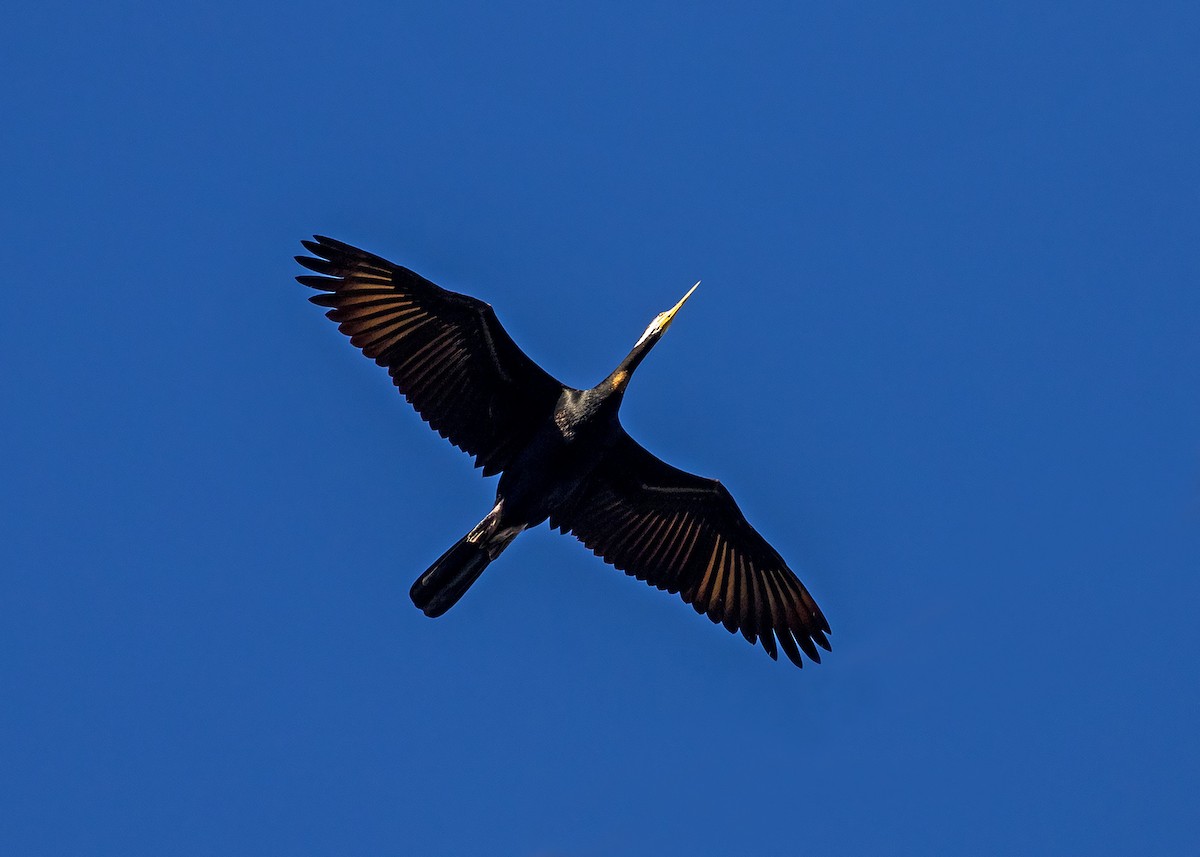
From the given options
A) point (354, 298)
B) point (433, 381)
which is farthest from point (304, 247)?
point (433, 381)

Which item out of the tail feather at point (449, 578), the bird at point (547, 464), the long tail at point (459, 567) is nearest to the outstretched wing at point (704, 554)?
the bird at point (547, 464)

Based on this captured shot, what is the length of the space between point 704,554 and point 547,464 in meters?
2.64

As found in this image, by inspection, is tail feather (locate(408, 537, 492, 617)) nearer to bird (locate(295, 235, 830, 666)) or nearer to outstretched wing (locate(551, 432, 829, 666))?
Answer: bird (locate(295, 235, 830, 666))

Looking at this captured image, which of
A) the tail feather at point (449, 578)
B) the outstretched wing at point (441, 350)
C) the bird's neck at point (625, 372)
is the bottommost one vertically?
the tail feather at point (449, 578)

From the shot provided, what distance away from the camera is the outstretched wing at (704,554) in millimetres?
19125

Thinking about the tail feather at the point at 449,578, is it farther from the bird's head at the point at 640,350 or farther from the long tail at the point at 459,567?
the bird's head at the point at 640,350

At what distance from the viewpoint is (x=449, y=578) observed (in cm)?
1769

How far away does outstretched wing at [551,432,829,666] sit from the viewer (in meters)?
19.1

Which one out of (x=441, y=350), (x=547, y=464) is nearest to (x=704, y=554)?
(x=547, y=464)

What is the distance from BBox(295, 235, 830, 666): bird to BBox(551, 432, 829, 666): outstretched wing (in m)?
0.01

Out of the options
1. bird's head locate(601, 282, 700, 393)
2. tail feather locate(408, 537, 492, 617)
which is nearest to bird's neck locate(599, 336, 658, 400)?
bird's head locate(601, 282, 700, 393)

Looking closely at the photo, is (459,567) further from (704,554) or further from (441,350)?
(704,554)

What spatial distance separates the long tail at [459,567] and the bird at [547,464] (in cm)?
2

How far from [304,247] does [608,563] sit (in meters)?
5.21
